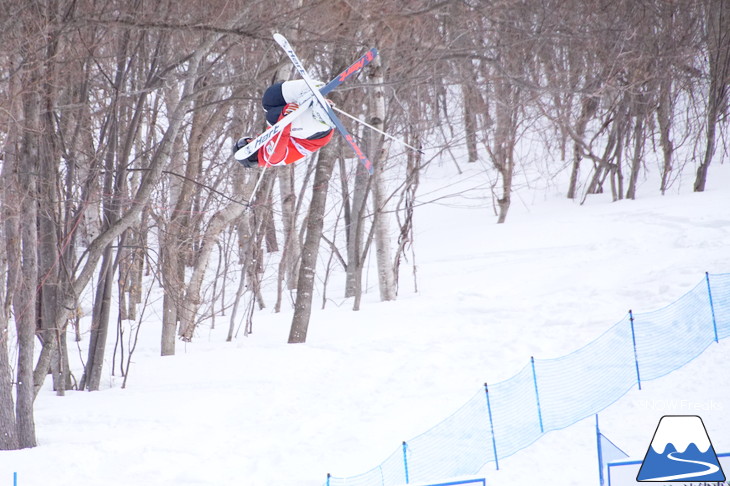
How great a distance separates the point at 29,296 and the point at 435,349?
5.30 metres

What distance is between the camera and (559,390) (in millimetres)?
8172

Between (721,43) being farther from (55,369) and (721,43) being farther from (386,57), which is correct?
(55,369)

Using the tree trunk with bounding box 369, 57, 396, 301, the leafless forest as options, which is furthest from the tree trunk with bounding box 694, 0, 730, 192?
the tree trunk with bounding box 369, 57, 396, 301

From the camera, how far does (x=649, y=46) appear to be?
17750 mm

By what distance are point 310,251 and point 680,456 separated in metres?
7.26

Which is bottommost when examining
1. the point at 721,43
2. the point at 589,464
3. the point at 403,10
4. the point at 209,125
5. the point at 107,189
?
the point at 589,464

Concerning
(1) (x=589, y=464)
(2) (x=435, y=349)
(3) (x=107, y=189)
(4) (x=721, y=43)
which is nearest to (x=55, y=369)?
(3) (x=107, y=189)

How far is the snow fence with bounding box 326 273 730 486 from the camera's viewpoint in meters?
6.78

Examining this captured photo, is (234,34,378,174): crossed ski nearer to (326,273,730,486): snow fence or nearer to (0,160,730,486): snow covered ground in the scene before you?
(0,160,730,486): snow covered ground

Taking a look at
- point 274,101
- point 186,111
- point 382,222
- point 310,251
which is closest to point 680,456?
point 274,101

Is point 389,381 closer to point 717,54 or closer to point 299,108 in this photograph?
point 299,108

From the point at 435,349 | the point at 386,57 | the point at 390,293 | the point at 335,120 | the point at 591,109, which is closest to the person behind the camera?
the point at 335,120

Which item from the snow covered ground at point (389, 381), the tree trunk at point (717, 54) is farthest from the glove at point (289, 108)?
the tree trunk at point (717, 54)

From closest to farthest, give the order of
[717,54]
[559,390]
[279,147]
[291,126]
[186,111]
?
1. [291,126]
2. [279,147]
3. [559,390]
4. [186,111]
5. [717,54]
